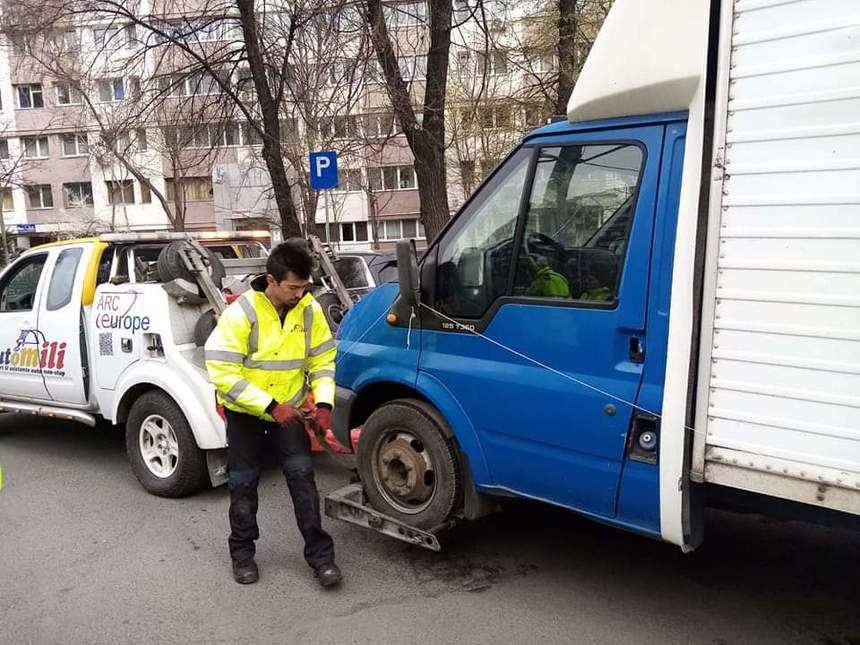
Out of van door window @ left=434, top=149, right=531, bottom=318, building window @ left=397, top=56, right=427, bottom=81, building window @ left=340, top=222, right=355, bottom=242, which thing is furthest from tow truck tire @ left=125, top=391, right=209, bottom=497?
building window @ left=340, top=222, right=355, bottom=242

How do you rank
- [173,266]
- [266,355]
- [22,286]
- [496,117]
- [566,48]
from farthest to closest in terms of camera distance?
[496,117] → [566,48] → [22,286] → [173,266] → [266,355]

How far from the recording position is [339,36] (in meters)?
10.3

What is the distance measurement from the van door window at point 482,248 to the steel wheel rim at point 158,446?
2545 millimetres

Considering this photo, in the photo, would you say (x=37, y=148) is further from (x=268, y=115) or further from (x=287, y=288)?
(x=287, y=288)

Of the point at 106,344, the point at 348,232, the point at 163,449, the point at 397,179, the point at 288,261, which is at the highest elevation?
the point at 397,179

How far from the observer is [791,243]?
7.63ft

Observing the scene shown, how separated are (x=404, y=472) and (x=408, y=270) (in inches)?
45.7

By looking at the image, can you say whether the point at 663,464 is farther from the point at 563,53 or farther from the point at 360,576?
the point at 563,53

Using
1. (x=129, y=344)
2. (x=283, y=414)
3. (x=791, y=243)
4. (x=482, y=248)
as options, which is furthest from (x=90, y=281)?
(x=791, y=243)

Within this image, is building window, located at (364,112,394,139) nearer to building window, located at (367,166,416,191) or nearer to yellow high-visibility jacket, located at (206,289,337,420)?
yellow high-visibility jacket, located at (206,289,337,420)

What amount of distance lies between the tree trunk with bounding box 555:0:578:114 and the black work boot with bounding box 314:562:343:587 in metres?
8.31

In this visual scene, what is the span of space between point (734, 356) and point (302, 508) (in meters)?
2.32

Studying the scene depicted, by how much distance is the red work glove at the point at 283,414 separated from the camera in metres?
3.37

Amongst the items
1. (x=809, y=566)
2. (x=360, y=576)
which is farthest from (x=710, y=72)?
(x=360, y=576)
